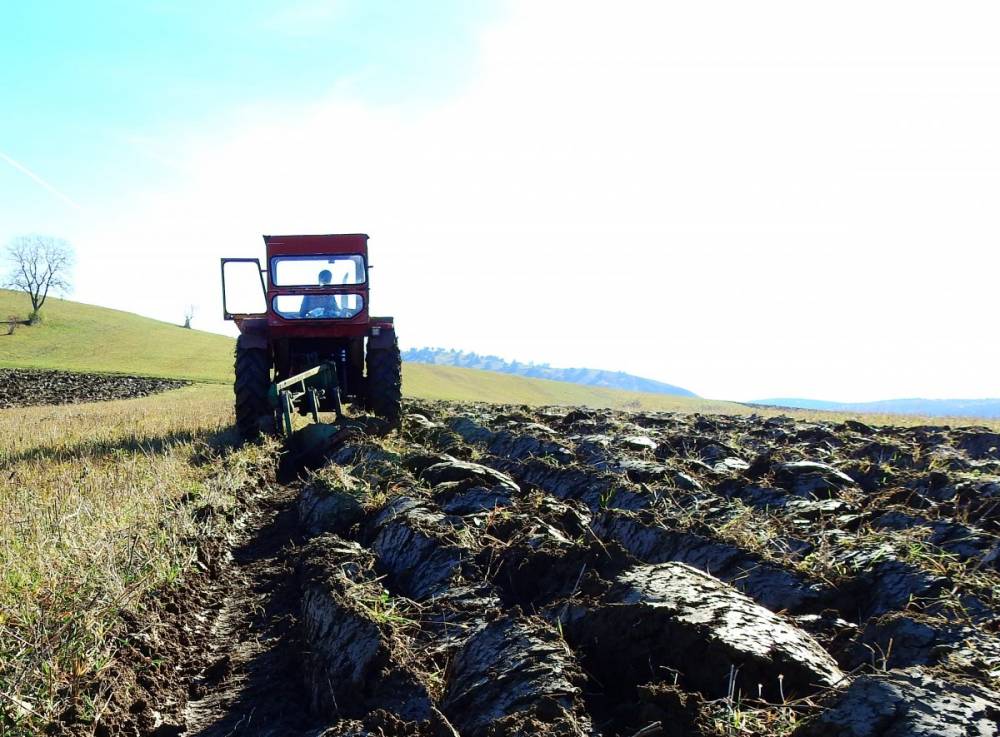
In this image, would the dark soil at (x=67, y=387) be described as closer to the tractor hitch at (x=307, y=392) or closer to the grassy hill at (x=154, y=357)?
the grassy hill at (x=154, y=357)

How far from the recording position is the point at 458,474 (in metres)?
5.83

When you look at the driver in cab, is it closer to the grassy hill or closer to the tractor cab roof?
the tractor cab roof

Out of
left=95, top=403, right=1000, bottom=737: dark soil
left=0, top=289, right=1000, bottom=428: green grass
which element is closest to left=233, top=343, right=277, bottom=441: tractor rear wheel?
left=95, top=403, right=1000, bottom=737: dark soil

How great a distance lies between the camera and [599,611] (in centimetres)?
280

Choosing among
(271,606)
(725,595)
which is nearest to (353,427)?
(271,606)

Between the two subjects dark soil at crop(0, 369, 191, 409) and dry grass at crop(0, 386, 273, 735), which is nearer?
dry grass at crop(0, 386, 273, 735)

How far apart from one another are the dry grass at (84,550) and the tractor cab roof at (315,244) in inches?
124

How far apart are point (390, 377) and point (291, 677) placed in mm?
7149

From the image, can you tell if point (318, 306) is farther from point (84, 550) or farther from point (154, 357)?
point (154, 357)

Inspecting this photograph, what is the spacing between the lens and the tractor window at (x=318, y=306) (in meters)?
9.92

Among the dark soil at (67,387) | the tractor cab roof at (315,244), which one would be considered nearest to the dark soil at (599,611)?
the tractor cab roof at (315,244)

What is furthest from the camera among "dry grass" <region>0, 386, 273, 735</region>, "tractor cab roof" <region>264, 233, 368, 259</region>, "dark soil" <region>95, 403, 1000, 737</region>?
"tractor cab roof" <region>264, 233, 368, 259</region>

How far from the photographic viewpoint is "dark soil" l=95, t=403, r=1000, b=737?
2336mm

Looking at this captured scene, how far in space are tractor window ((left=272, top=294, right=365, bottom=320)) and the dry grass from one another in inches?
102
